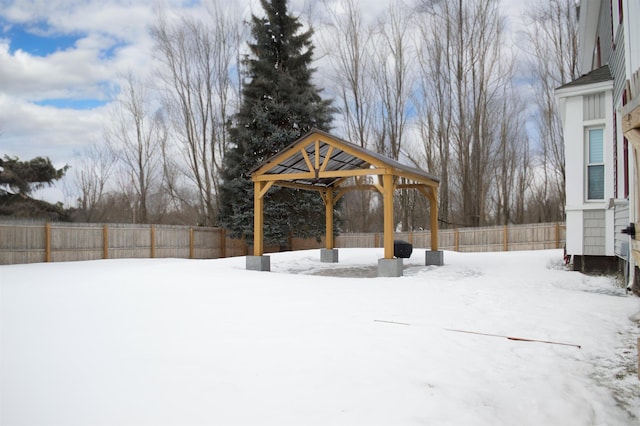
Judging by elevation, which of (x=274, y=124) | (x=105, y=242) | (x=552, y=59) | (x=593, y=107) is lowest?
(x=105, y=242)

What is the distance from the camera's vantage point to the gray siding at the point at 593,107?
→ 30.1 feet

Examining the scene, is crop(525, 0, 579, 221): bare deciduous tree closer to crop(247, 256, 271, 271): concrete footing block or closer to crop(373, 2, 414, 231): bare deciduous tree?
crop(373, 2, 414, 231): bare deciduous tree

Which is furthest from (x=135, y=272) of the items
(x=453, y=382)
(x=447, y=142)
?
(x=447, y=142)

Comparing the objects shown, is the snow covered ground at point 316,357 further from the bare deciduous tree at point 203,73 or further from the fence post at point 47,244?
the bare deciduous tree at point 203,73

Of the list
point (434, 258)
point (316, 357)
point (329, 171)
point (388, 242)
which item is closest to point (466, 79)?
point (434, 258)

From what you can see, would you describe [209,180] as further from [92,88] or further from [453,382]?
[453,382]

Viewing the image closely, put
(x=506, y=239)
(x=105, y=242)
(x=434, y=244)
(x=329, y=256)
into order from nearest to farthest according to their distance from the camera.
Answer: (x=434, y=244) < (x=329, y=256) < (x=105, y=242) < (x=506, y=239)

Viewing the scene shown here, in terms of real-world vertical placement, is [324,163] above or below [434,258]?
above

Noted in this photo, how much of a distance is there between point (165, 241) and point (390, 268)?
10.5 meters

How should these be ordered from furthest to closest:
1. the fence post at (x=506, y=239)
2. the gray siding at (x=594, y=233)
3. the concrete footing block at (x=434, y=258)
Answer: the fence post at (x=506, y=239) < the concrete footing block at (x=434, y=258) < the gray siding at (x=594, y=233)

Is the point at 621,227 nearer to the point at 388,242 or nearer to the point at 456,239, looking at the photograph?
the point at 388,242

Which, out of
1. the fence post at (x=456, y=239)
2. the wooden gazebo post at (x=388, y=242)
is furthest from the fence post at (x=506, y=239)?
the wooden gazebo post at (x=388, y=242)

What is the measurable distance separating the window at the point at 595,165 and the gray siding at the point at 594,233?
1.24 ft

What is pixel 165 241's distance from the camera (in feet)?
56.0
